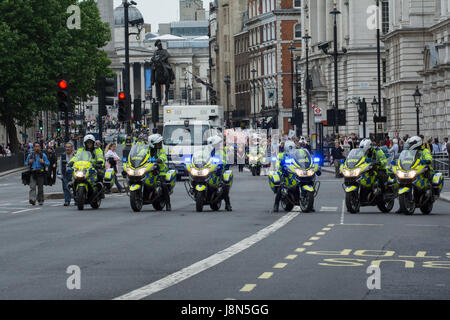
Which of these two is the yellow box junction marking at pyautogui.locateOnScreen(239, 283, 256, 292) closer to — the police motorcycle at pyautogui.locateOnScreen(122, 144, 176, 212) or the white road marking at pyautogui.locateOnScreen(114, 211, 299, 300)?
the white road marking at pyautogui.locateOnScreen(114, 211, 299, 300)

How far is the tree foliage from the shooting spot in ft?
214

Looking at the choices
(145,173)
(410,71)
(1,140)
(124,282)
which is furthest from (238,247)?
(1,140)

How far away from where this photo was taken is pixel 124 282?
11938 millimetres

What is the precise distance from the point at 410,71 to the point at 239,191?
124ft

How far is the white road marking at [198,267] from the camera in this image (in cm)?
1102

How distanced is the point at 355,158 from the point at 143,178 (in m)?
4.60

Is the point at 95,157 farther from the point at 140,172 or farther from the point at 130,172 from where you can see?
the point at 140,172

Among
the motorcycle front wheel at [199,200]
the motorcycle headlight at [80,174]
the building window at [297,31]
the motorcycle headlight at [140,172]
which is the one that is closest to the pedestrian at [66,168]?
the motorcycle headlight at [80,174]

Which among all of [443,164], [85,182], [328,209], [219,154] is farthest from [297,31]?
[219,154]

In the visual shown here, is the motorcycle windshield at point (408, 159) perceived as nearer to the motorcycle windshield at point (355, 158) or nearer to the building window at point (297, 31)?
the motorcycle windshield at point (355, 158)

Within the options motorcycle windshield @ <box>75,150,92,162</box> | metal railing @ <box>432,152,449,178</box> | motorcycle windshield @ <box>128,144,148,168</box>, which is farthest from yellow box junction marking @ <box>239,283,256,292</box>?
metal railing @ <box>432,152,449,178</box>

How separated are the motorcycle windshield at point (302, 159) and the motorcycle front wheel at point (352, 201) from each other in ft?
3.45

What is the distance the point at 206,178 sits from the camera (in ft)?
81.5
